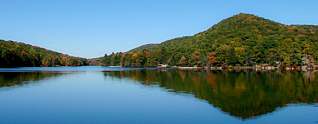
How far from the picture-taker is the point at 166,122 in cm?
2683

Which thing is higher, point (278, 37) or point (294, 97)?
point (278, 37)

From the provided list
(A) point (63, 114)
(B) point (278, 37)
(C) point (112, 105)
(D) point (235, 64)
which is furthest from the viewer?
(B) point (278, 37)

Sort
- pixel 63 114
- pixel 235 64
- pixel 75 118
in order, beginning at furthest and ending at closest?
pixel 235 64, pixel 63 114, pixel 75 118

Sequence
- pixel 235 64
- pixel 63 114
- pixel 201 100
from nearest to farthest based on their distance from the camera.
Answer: pixel 63 114 → pixel 201 100 → pixel 235 64

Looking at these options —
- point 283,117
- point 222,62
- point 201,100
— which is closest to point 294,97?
point 201,100

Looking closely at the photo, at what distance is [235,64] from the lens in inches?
6403

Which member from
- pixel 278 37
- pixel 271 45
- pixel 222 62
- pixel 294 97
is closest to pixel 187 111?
pixel 294 97

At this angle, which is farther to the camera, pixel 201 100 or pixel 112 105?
pixel 201 100

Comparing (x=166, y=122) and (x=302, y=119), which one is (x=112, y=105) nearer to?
(x=166, y=122)

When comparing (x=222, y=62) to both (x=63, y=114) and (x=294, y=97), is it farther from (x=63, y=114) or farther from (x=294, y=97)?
(x=63, y=114)

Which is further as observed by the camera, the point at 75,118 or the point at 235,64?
the point at 235,64

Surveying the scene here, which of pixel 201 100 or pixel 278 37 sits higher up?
pixel 278 37

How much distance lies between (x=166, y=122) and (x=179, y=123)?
3.12ft

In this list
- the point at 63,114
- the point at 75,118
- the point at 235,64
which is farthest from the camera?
the point at 235,64
